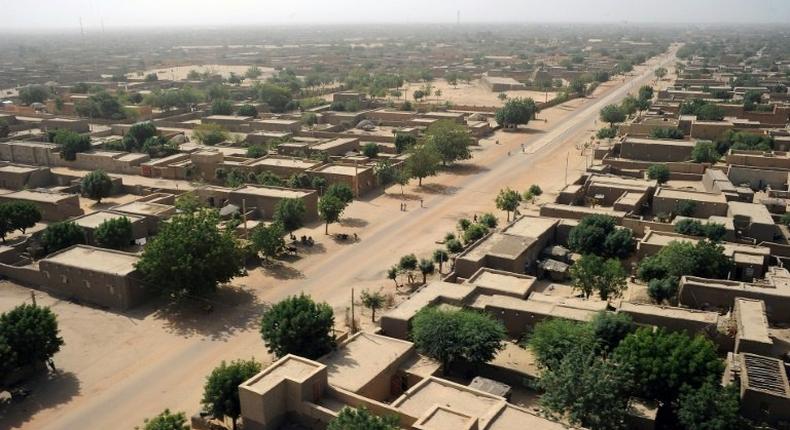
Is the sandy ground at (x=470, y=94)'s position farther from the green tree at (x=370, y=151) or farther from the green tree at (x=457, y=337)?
the green tree at (x=457, y=337)

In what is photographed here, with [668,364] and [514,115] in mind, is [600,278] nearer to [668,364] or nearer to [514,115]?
[668,364]

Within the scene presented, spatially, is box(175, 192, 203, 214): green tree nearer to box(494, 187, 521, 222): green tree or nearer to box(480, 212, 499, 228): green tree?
box(480, 212, 499, 228): green tree

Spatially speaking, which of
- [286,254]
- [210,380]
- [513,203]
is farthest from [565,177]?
[210,380]

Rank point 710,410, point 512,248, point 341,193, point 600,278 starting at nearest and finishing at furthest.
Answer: point 710,410, point 600,278, point 512,248, point 341,193

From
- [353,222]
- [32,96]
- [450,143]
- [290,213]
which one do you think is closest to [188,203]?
[290,213]

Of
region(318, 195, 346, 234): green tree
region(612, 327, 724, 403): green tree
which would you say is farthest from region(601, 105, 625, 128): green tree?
region(612, 327, 724, 403): green tree
